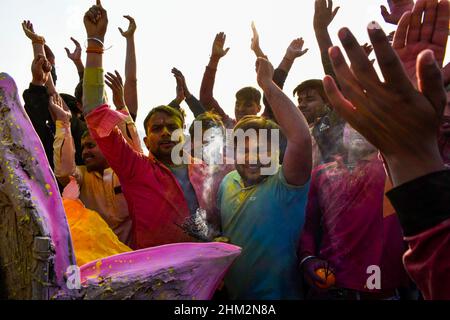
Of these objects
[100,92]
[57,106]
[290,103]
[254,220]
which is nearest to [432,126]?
[290,103]

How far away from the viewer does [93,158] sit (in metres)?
3.24

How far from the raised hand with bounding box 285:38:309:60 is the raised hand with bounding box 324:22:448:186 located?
10.0ft

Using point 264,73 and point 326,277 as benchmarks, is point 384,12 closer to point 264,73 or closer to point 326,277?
point 264,73

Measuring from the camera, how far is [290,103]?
7.23ft

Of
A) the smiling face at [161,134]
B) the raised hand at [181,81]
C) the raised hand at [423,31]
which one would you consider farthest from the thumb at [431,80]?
the raised hand at [181,81]

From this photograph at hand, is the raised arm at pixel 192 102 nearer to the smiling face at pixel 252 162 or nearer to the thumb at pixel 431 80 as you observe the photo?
the smiling face at pixel 252 162

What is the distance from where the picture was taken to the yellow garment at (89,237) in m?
2.00

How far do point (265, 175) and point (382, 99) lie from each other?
150 cm

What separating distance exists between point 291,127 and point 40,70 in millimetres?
2351

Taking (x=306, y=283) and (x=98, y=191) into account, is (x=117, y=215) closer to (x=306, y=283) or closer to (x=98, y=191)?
(x=98, y=191)

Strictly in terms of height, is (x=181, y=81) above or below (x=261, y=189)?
above

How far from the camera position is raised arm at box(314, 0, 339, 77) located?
3440 mm

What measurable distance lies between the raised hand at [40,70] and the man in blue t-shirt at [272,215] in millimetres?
2068

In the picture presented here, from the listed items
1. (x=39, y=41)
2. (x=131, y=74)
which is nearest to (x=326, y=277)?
(x=131, y=74)
